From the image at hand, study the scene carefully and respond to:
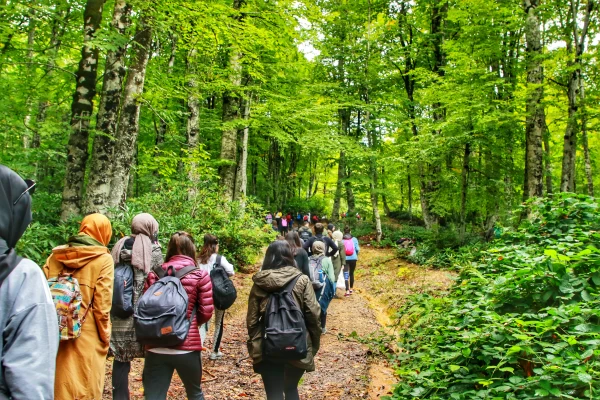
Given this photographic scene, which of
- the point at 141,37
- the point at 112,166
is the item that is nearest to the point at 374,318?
the point at 112,166

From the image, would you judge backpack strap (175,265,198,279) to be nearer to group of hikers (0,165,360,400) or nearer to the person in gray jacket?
group of hikers (0,165,360,400)

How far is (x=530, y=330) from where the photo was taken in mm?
3703

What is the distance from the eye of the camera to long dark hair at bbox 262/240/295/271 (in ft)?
13.1

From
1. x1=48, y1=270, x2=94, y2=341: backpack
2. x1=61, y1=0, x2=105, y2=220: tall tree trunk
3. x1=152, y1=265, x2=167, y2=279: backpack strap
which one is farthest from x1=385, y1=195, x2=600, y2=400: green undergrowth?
x1=61, y1=0, x2=105, y2=220: tall tree trunk

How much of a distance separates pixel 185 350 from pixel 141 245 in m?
1.30

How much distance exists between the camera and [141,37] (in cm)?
870

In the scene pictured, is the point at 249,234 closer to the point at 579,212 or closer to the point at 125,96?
the point at 125,96

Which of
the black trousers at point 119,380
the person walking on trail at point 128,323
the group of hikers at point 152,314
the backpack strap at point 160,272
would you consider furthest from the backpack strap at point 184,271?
the black trousers at point 119,380

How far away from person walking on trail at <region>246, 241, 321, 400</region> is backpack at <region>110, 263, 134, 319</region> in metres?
1.30

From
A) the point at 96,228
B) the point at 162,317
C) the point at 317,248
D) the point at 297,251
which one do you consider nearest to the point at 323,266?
the point at 317,248

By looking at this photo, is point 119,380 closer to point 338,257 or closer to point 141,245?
point 141,245

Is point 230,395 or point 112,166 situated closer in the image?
point 230,395

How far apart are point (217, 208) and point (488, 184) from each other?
9.76 meters

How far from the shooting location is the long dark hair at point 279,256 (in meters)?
4.00
